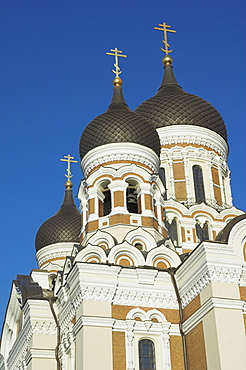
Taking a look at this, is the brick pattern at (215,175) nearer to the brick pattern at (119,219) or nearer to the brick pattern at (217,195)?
the brick pattern at (217,195)

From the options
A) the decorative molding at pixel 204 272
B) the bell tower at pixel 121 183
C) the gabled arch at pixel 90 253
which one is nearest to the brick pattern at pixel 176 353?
the decorative molding at pixel 204 272

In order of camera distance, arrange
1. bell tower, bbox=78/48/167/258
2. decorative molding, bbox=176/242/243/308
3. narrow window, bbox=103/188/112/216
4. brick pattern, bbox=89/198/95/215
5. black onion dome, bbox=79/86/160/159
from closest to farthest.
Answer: decorative molding, bbox=176/242/243/308 → bell tower, bbox=78/48/167/258 → brick pattern, bbox=89/198/95/215 → narrow window, bbox=103/188/112/216 → black onion dome, bbox=79/86/160/159

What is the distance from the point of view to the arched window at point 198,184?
66.1ft

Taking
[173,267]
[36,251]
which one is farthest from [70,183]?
[173,267]

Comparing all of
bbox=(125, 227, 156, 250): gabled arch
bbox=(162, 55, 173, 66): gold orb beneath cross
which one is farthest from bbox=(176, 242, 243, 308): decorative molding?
bbox=(162, 55, 173, 66): gold orb beneath cross

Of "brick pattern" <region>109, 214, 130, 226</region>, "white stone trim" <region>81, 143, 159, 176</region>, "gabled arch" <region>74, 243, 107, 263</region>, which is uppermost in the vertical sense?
"white stone trim" <region>81, 143, 159, 176</region>

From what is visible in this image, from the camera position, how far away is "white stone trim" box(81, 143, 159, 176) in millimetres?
17392

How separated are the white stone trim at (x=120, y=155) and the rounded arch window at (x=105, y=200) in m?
0.61

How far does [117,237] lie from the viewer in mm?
16125

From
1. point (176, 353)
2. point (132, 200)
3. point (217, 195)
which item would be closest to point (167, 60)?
point (217, 195)

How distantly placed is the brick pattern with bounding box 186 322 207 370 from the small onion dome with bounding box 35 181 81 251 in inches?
318

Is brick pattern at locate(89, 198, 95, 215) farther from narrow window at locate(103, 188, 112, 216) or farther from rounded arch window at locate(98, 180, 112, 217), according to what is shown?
narrow window at locate(103, 188, 112, 216)

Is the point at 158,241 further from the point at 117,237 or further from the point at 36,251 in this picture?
the point at 36,251

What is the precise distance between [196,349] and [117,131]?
21.1ft
